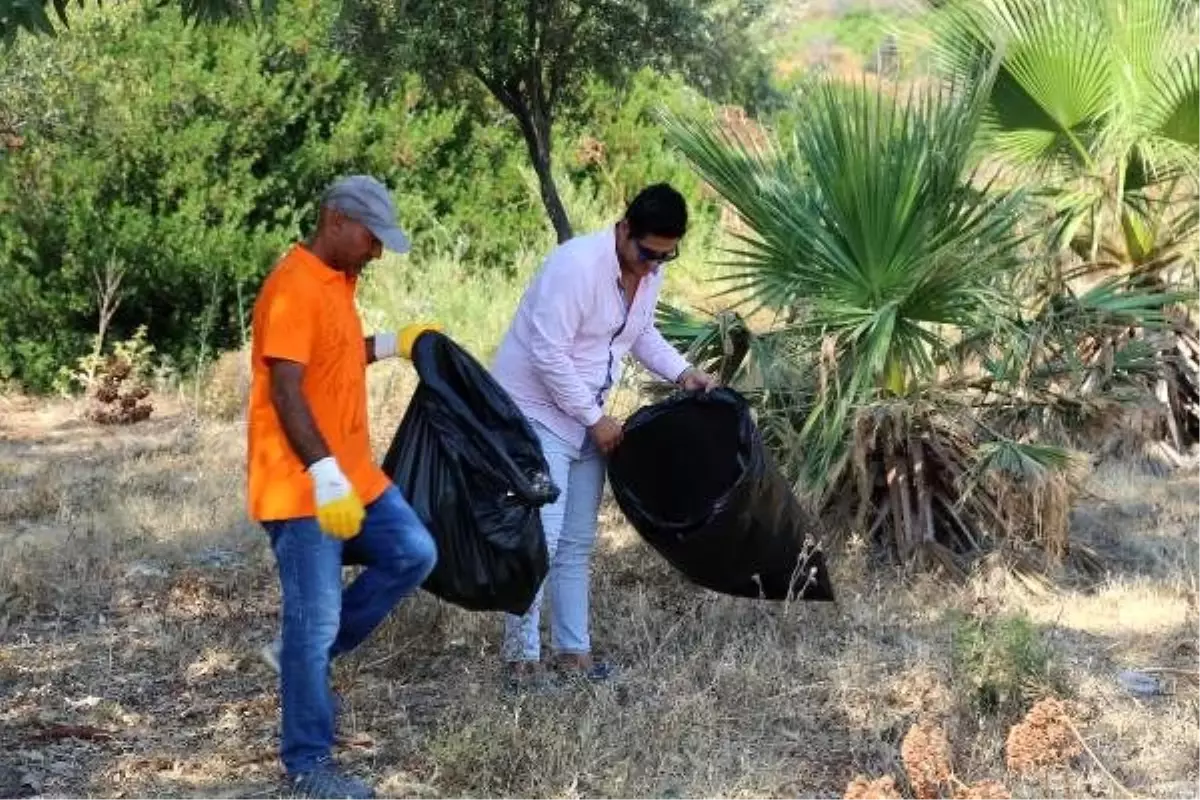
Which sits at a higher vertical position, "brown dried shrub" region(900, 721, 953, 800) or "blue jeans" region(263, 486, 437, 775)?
"blue jeans" region(263, 486, 437, 775)

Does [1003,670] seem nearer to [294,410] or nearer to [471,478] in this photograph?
[471,478]

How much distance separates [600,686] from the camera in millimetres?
5137

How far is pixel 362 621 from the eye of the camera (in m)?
4.65

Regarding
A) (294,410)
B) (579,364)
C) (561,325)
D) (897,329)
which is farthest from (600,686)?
(897,329)

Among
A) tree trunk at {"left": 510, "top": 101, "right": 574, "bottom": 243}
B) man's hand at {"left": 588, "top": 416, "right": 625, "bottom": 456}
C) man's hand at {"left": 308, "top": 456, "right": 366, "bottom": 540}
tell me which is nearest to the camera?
man's hand at {"left": 308, "top": 456, "right": 366, "bottom": 540}

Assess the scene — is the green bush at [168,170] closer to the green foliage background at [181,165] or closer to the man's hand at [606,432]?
the green foliage background at [181,165]

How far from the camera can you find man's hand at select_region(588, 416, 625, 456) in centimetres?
516

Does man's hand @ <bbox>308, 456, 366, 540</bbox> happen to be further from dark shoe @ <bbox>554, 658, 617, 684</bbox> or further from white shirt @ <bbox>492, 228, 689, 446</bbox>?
dark shoe @ <bbox>554, 658, 617, 684</bbox>

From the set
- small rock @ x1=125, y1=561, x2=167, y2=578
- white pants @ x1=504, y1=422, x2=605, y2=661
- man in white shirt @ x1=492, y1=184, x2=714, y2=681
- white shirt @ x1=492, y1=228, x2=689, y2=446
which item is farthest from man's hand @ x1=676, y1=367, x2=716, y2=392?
small rock @ x1=125, y1=561, x2=167, y2=578

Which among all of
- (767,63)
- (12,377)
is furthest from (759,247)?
(767,63)

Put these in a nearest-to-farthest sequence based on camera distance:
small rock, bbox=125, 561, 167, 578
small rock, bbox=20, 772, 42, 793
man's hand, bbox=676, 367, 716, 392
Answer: small rock, bbox=20, 772, 42, 793 → man's hand, bbox=676, 367, 716, 392 → small rock, bbox=125, 561, 167, 578

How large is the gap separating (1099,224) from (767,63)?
8369mm

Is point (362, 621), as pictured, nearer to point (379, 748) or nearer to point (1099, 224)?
point (379, 748)

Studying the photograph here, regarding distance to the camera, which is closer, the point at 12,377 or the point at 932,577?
the point at 932,577
